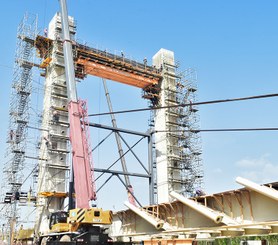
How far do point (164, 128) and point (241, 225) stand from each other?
2478cm

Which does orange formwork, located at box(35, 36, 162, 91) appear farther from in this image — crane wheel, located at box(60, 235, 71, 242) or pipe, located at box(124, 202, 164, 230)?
crane wheel, located at box(60, 235, 71, 242)

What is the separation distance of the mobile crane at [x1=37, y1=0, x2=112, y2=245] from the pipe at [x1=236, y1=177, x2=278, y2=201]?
6922mm

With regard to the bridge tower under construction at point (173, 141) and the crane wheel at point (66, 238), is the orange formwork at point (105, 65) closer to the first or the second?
the bridge tower under construction at point (173, 141)

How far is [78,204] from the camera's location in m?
19.0

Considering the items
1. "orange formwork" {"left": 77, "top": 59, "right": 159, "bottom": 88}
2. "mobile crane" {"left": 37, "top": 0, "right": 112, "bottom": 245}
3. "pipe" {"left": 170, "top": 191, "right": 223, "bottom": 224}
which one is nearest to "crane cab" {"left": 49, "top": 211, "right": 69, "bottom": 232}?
"mobile crane" {"left": 37, "top": 0, "right": 112, "bottom": 245}

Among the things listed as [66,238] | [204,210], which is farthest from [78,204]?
[204,210]

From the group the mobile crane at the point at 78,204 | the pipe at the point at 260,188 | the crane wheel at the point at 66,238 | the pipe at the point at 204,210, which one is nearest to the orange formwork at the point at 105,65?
the mobile crane at the point at 78,204

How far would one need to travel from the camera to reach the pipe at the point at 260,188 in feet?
42.9

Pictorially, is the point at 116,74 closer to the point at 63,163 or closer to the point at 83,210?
the point at 63,163

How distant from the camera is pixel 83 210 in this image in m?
17.1

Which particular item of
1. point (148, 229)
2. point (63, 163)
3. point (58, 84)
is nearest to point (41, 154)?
point (63, 163)

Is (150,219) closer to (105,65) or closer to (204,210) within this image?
(204,210)

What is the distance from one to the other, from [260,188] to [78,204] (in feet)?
32.3

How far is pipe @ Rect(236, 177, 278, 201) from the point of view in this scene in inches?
515
